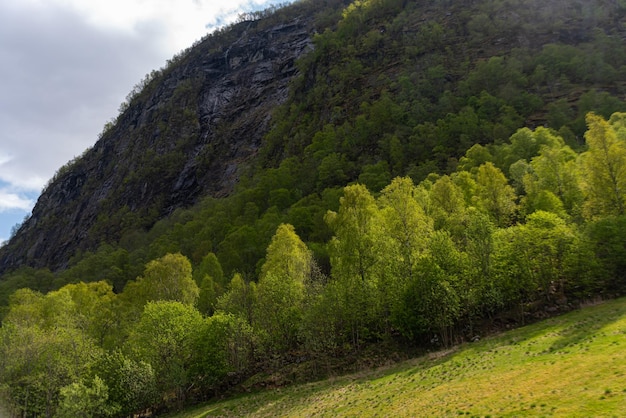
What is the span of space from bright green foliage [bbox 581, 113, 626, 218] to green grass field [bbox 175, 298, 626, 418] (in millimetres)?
16898

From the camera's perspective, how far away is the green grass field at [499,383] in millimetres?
19122

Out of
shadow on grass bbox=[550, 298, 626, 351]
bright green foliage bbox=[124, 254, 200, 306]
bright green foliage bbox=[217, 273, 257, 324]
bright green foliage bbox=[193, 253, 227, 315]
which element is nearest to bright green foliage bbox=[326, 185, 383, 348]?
bright green foliage bbox=[217, 273, 257, 324]

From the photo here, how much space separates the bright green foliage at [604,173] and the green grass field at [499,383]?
1690 cm

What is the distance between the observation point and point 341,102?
6186 inches

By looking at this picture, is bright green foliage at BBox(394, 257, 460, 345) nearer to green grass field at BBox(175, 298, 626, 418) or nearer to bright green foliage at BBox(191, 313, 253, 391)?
green grass field at BBox(175, 298, 626, 418)

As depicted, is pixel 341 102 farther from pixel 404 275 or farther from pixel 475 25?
pixel 404 275

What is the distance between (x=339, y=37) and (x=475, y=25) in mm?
58853

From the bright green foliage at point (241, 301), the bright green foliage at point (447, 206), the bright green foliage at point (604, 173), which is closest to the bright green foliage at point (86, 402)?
the bright green foliage at point (241, 301)

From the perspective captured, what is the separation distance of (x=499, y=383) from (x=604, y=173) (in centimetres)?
3712

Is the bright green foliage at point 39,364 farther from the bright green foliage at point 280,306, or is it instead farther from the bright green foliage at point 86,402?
the bright green foliage at point 280,306

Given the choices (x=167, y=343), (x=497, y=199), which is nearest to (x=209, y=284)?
(x=167, y=343)

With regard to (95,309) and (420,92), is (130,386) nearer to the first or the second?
(95,309)

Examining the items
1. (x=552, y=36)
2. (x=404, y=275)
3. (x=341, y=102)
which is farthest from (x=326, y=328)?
(x=552, y=36)

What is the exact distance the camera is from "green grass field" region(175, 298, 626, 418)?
1912 cm
